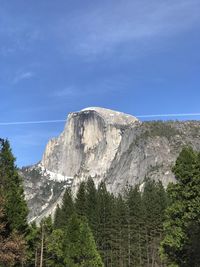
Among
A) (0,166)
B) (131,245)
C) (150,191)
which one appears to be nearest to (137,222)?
(131,245)

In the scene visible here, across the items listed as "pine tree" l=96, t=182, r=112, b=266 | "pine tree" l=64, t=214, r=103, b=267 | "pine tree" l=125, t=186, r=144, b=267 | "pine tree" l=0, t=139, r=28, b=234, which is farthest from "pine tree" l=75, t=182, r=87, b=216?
"pine tree" l=0, t=139, r=28, b=234

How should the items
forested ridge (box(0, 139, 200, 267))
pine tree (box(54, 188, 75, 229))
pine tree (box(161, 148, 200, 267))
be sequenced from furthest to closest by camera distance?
pine tree (box(54, 188, 75, 229)), pine tree (box(161, 148, 200, 267)), forested ridge (box(0, 139, 200, 267))

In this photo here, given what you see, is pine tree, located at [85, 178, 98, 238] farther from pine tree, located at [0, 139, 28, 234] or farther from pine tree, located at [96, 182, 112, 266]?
pine tree, located at [0, 139, 28, 234]

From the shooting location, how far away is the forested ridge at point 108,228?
122 ft

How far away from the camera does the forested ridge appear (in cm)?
3709

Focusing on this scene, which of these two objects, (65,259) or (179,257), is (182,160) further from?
(65,259)

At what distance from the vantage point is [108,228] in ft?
304

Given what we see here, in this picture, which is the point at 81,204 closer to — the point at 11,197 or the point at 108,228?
the point at 108,228

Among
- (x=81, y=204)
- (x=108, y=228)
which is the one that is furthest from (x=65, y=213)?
(x=108, y=228)

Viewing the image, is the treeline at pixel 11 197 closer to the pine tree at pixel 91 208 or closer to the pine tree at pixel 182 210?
the pine tree at pixel 182 210

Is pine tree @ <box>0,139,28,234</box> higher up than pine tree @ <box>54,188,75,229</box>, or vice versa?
pine tree @ <box>54,188,75,229</box>

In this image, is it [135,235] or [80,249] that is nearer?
[80,249]

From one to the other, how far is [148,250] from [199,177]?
57298mm

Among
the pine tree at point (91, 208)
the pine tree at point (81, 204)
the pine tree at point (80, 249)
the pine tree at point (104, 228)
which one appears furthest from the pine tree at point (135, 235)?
the pine tree at point (80, 249)
